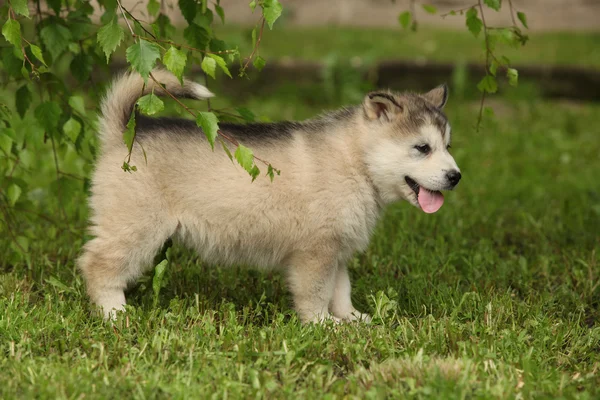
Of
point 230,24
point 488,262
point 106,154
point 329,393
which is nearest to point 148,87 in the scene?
point 106,154

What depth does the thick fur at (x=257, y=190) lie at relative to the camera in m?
3.77

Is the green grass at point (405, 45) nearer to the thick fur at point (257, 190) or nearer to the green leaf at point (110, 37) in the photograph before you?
the thick fur at point (257, 190)

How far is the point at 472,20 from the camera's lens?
156 inches

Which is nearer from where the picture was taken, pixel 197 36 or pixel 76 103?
pixel 197 36

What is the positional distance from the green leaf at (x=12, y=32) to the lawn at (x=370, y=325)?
1.16 m

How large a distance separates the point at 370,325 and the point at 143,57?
157 cm

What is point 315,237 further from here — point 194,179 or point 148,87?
point 148,87

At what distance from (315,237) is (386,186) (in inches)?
16.5

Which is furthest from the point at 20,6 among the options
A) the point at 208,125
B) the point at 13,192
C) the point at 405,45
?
the point at 405,45

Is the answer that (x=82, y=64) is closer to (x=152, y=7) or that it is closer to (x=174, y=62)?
(x=152, y=7)

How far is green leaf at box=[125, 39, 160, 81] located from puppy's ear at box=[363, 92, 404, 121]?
46.6 inches

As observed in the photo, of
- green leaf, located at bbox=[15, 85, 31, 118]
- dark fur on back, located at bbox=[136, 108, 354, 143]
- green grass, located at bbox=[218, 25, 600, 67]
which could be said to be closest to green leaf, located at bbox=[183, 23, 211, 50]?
dark fur on back, located at bbox=[136, 108, 354, 143]

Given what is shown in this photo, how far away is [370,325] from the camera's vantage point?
12.2 feet

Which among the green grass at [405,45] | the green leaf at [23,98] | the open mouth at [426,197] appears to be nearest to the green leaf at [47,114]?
the green leaf at [23,98]
